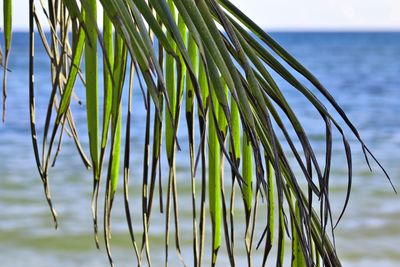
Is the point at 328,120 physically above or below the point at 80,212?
above

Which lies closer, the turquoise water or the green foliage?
the green foliage

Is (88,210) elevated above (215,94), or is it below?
below

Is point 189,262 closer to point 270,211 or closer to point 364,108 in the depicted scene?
point 270,211

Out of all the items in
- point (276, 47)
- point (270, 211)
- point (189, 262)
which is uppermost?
point (276, 47)

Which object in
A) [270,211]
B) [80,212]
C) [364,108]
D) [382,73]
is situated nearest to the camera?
Result: [270,211]

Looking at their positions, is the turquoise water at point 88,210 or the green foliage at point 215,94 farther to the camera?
the turquoise water at point 88,210

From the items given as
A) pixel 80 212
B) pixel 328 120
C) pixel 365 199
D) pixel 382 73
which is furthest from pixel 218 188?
pixel 382 73

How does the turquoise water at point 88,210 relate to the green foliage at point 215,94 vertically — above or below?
below

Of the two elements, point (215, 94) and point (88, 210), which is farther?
point (88, 210)

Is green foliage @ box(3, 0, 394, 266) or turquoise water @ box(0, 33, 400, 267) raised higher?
green foliage @ box(3, 0, 394, 266)

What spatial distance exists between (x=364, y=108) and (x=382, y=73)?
8.99 meters

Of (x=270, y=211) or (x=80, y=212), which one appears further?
(x=80, y=212)

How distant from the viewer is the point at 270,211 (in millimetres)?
621

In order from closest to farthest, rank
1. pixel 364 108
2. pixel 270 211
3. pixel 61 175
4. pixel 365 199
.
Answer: pixel 270 211, pixel 365 199, pixel 61 175, pixel 364 108
